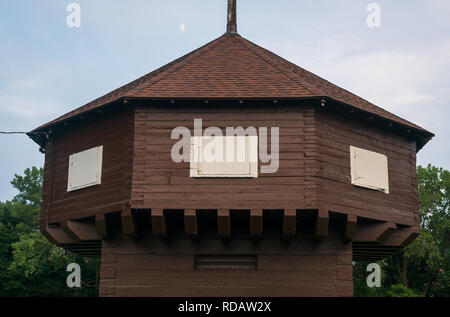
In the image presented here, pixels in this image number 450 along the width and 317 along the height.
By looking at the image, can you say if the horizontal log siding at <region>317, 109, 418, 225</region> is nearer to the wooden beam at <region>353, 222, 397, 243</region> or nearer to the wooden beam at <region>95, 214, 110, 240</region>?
the wooden beam at <region>353, 222, 397, 243</region>

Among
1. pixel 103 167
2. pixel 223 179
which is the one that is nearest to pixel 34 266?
pixel 103 167

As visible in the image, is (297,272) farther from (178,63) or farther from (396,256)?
(396,256)

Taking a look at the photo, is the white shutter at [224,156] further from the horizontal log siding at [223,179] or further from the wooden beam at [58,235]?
the wooden beam at [58,235]

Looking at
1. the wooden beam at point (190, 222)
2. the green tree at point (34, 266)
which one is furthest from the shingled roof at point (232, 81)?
the green tree at point (34, 266)

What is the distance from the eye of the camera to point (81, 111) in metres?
17.1

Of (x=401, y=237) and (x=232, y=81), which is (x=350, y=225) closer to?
(x=401, y=237)

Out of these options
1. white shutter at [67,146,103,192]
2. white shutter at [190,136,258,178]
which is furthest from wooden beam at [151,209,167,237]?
white shutter at [67,146,103,192]

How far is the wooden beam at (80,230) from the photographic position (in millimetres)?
16344

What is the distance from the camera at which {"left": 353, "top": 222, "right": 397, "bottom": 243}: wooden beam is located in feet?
53.1

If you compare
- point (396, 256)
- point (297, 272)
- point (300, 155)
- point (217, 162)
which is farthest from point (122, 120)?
point (396, 256)

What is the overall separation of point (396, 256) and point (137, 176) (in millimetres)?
26885

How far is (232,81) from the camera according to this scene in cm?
1647
